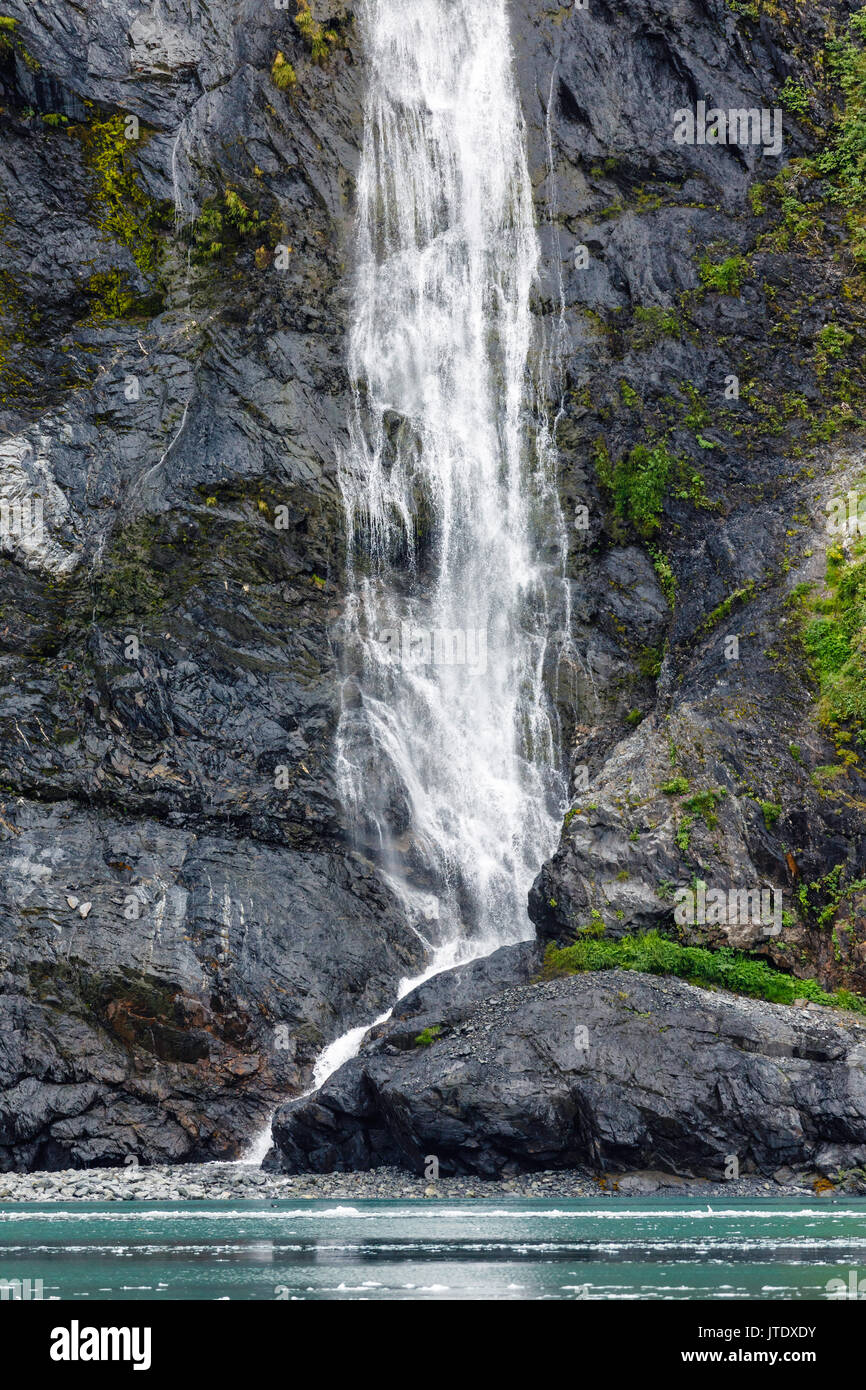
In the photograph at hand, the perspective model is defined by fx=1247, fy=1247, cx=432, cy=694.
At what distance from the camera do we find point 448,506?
28484 millimetres

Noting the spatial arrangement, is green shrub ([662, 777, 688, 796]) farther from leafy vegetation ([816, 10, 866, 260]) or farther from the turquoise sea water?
leafy vegetation ([816, 10, 866, 260])

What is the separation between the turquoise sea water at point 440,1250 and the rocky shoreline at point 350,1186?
676 millimetres

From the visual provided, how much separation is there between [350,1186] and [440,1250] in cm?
633

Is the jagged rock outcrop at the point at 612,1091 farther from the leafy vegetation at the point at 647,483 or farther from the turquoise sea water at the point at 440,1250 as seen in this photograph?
the leafy vegetation at the point at 647,483

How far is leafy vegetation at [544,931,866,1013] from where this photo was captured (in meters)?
19.6

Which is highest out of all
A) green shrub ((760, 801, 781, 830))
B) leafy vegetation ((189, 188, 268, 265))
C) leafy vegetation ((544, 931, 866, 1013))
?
leafy vegetation ((189, 188, 268, 265))

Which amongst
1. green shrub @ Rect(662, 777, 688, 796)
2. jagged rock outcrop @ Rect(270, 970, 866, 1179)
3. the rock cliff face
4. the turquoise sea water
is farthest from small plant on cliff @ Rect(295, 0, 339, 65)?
the turquoise sea water

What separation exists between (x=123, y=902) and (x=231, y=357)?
12.8 meters

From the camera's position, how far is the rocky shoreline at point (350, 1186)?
52.5ft

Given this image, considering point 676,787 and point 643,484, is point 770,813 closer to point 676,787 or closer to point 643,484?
point 676,787

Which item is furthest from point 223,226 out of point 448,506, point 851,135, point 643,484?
point 851,135

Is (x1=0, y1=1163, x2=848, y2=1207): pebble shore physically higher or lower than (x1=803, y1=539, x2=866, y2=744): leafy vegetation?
lower

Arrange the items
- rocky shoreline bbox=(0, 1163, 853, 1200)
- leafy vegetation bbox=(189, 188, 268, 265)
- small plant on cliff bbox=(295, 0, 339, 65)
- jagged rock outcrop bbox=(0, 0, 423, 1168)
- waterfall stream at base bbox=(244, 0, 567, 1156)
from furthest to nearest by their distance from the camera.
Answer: small plant on cliff bbox=(295, 0, 339, 65)
leafy vegetation bbox=(189, 188, 268, 265)
waterfall stream at base bbox=(244, 0, 567, 1156)
jagged rock outcrop bbox=(0, 0, 423, 1168)
rocky shoreline bbox=(0, 1163, 853, 1200)

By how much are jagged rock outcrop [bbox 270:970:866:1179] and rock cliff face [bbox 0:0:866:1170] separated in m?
0.26
